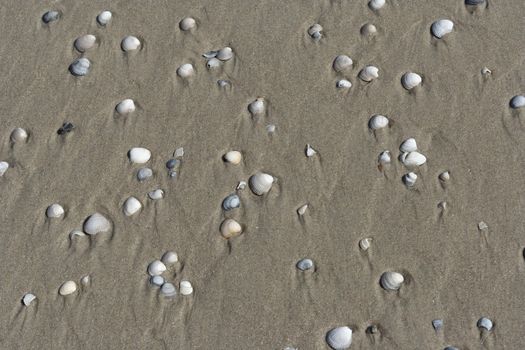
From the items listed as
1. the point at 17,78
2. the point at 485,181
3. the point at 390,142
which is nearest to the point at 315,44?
the point at 390,142

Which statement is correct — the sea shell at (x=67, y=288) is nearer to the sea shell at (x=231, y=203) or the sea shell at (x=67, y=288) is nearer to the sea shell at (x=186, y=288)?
the sea shell at (x=186, y=288)

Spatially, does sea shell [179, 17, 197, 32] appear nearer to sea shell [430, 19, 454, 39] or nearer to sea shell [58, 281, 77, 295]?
sea shell [430, 19, 454, 39]

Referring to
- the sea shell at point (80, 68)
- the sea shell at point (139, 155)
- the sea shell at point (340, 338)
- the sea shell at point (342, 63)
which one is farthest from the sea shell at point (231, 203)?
the sea shell at point (80, 68)

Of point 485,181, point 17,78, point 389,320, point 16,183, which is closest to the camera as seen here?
point 389,320

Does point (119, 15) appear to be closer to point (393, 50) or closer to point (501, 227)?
point (393, 50)

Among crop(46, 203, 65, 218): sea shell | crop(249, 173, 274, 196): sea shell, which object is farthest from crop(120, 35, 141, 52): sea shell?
crop(249, 173, 274, 196): sea shell

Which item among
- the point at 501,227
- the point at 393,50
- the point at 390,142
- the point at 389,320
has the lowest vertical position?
the point at 389,320

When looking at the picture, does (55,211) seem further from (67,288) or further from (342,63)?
(342,63)
